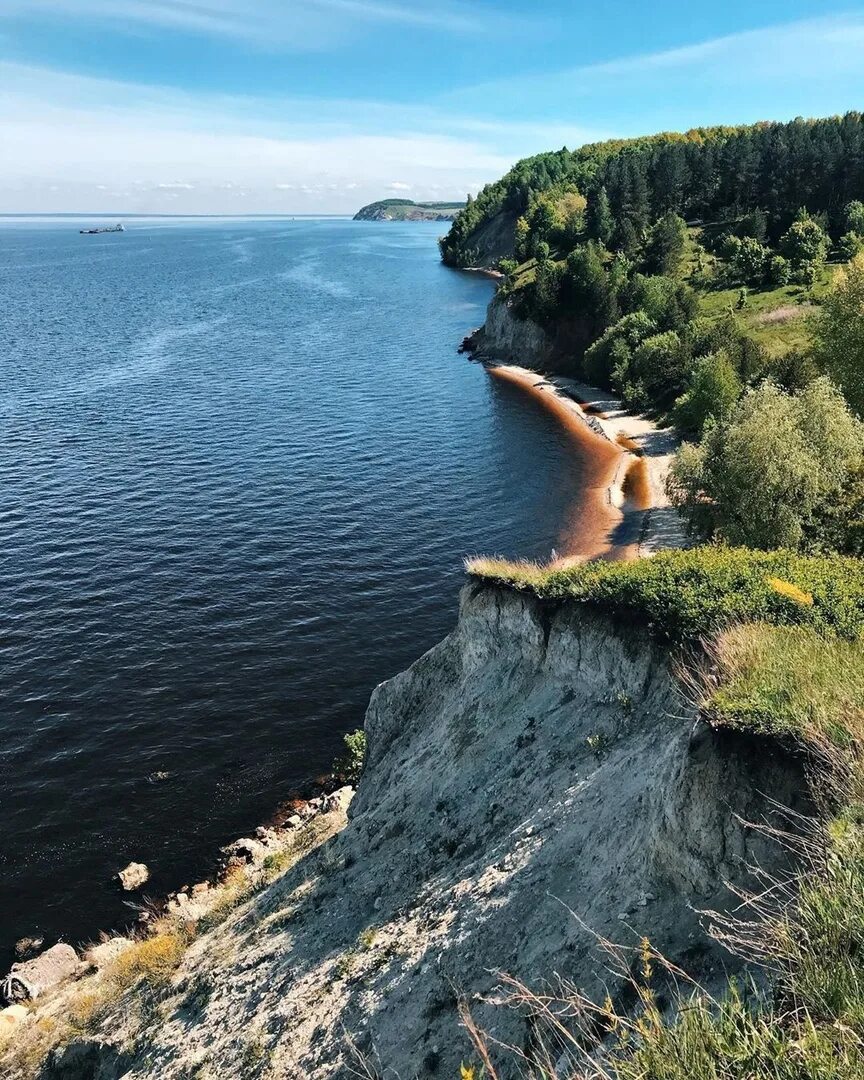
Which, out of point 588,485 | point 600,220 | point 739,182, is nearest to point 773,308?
point 588,485

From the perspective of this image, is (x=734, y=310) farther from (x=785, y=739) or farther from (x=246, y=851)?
(x=785, y=739)

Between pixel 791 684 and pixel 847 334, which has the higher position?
pixel 847 334

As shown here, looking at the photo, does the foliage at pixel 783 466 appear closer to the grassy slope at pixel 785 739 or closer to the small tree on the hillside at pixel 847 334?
the small tree on the hillside at pixel 847 334

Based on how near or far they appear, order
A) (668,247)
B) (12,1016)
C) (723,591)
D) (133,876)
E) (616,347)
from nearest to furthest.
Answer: (723,591) → (12,1016) → (133,876) → (616,347) → (668,247)

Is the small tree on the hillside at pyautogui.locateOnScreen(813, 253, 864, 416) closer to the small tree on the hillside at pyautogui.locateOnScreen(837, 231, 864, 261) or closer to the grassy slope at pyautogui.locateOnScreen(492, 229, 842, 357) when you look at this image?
the grassy slope at pyautogui.locateOnScreen(492, 229, 842, 357)

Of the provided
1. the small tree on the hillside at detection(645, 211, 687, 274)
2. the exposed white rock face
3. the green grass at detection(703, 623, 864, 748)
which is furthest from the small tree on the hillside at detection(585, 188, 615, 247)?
the green grass at detection(703, 623, 864, 748)

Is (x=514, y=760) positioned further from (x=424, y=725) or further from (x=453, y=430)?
(x=453, y=430)
